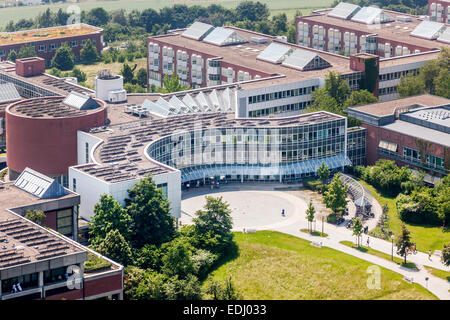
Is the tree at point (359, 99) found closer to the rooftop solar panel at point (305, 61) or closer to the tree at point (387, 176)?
the rooftop solar panel at point (305, 61)

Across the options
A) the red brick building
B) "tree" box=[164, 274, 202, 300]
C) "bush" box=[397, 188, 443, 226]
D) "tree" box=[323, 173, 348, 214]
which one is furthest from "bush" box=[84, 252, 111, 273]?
the red brick building

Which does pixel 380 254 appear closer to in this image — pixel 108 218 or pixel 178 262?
pixel 178 262

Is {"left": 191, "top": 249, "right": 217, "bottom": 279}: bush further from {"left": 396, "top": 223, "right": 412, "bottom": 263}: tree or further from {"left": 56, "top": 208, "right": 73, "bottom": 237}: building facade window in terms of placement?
{"left": 396, "top": 223, "right": 412, "bottom": 263}: tree

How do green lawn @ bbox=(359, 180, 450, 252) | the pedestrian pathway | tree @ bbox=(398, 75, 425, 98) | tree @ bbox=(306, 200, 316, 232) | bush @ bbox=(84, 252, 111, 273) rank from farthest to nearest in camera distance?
1. tree @ bbox=(398, 75, 425, 98)
2. tree @ bbox=(306, 200, 316, 232)
3. green lawn @ bbox=(359, 180, 450, 252)
4. the pedestrian pathway
5. bush @ bbox=(84, 252, 111, 273)

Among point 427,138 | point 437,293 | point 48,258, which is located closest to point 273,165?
point 427,138

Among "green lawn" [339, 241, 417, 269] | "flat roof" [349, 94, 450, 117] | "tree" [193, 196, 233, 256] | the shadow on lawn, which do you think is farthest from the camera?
"flat roof" [349, 94, 450, 117]

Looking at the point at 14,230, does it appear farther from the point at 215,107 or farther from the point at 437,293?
the point at 215,107

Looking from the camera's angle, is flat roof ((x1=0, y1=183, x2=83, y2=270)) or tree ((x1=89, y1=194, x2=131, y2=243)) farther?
tree ((x1=89, y1=194, x2=131, y2=243))
